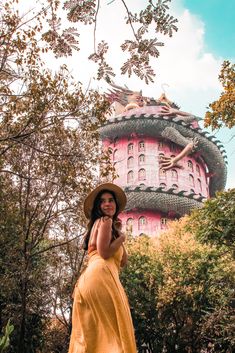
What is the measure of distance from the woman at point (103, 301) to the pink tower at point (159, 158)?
1303 inches

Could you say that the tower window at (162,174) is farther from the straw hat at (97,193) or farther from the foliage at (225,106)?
the straw hat at (97,193)

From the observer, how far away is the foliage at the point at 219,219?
34.8ft

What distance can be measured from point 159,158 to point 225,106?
108ft

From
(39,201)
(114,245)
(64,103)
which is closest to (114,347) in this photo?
(114,245)

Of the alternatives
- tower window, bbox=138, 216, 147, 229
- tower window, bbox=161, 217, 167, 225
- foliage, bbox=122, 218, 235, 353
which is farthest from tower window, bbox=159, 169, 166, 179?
foliage, bbox=122, 218, 235, 353

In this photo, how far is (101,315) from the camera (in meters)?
3.62

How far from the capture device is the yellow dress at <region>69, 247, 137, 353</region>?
3.48m

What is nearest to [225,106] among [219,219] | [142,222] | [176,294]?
[219,219]

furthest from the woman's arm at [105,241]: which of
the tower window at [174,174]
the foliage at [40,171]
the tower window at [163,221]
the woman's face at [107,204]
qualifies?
the tower window at [174,174]

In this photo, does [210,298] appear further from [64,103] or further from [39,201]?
[64,103]

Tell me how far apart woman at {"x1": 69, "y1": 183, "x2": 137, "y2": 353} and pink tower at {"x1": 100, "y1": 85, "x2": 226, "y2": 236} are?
1303 inches

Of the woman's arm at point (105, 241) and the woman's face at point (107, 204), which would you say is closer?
the woman's arm at point (105, 241)

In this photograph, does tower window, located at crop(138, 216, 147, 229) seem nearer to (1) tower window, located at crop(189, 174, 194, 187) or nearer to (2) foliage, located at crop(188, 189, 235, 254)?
(1) tower window, located at crop(189, 174, 194, 187)

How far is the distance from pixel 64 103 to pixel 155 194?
28.1 meters
